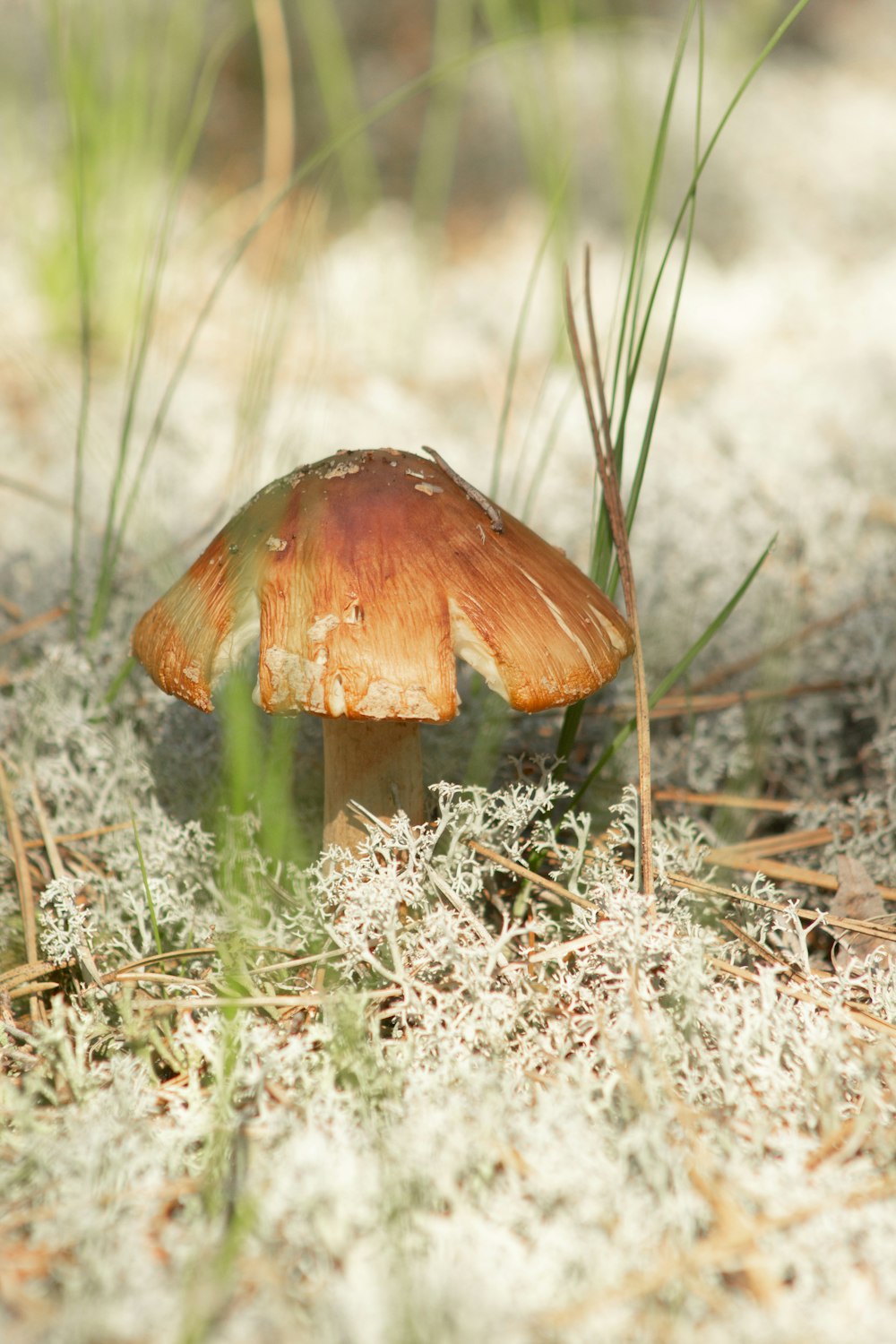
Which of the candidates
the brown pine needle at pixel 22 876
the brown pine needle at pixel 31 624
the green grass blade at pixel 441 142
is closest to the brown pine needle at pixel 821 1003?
the brown pine needle at pixel 22 876

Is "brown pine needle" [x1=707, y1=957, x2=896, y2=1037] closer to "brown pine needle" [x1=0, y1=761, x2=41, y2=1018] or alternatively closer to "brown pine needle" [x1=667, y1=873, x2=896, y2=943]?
"brown pine needle" [x1=667, y1=873, x2=896, y2=943]

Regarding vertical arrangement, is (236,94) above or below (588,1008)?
above

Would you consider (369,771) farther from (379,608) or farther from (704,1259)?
(704,1259)

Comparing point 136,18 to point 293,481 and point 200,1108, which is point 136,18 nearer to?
point 293,481

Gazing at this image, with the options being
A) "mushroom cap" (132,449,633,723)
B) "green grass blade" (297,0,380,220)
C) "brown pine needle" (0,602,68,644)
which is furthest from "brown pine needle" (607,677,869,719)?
"green grass blade" (297,0,380,220)

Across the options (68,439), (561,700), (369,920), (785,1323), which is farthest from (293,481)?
(68,439)

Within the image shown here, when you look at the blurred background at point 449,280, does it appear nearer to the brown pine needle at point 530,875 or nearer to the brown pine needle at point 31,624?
the brown pine needle at point 31,624

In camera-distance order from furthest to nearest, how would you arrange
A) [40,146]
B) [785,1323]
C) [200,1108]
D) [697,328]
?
[40,146], [697,328], [200,1108], [785,1323]

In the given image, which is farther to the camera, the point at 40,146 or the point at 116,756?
the point at 40,146
